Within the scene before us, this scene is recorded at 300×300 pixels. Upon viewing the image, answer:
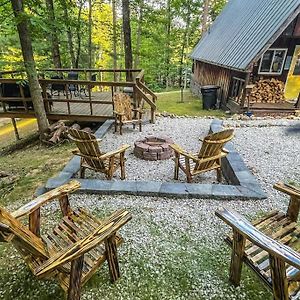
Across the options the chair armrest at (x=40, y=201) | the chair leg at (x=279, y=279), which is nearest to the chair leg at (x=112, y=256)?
the chair armrest at (x=40, y=201)

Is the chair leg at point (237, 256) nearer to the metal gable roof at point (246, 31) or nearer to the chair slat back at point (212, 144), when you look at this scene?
the chair slat back at point (212, 144)

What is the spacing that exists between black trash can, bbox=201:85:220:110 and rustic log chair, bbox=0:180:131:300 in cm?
874

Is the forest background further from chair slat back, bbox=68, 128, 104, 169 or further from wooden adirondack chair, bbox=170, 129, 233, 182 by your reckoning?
wooden adirondack chair, bbox=170, 129, 233, 182

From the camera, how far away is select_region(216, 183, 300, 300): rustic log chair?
5.18 ft

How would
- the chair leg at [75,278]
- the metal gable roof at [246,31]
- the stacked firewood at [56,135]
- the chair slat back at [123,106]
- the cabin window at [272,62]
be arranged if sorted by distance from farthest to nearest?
the cabin window at [272,62] < the metal gable roof at [246,31] < the chair slat back at [123,106] < the stacked firewood at [56,135] < the chair leg at [75,278]

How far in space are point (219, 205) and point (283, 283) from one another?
1.76 m

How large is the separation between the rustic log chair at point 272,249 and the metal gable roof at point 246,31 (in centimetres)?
670

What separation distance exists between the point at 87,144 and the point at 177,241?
1.96 metres

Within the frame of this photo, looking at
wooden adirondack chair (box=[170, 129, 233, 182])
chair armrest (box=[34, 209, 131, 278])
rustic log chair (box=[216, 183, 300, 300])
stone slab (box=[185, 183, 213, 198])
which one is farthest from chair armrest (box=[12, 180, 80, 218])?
wooden adirondack chair (box=[170, 129, 233, 182])

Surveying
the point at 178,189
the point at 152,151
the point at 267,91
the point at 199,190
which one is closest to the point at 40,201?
the point at 178,189

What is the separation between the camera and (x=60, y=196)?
2350mm

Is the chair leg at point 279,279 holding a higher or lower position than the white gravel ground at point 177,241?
higher

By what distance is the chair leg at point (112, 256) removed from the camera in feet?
6.68

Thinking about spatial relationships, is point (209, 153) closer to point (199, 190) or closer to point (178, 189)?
point (199, 190)
